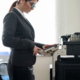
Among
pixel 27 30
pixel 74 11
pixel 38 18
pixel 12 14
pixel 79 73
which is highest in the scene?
pixel 74 11

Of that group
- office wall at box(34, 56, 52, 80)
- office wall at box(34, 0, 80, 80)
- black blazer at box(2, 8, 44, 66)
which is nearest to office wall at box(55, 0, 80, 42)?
office wall at box(34, 0, 80, 80)

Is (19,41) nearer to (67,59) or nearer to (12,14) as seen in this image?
(12,14)

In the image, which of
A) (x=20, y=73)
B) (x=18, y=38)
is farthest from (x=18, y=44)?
(x=20, y=73)

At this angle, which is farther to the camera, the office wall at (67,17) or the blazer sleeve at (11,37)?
the office wall at (67,17)

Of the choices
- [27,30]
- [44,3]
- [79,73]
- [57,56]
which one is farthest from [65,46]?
[44,3]

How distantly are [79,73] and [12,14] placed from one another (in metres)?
0.76

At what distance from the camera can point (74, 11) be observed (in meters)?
1.85

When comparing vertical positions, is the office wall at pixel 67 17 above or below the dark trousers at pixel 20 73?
above

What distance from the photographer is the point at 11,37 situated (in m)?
0.74

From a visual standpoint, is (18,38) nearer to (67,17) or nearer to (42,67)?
(42,67)

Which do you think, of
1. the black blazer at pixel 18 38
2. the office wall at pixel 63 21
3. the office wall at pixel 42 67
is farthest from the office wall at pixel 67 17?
the black blazer at pixel 18 38

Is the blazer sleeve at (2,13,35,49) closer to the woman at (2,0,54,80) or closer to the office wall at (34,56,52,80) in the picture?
the woman at (2,0,54,80)

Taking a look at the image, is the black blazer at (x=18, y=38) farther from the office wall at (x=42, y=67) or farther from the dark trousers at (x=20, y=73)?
the office wall at (x=42, y=67)

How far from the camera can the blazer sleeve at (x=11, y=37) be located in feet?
2.41
